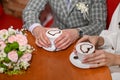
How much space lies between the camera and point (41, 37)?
159 cm

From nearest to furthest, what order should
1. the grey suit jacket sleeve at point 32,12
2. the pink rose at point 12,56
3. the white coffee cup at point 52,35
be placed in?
the pink rose at point 12,56 < the white coffee cup at point 52,35 < the grey suit jacket sleeve at point 32,12

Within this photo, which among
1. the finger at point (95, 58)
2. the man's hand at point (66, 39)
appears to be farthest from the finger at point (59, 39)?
the finger at point (95, 58)

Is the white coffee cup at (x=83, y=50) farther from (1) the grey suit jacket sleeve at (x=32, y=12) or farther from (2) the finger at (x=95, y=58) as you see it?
(1) the grey suit jacket sleeve at (x=32, y=12)

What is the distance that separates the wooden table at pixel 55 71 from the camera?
1.38 meters

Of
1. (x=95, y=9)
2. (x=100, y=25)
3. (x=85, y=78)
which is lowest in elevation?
(x=85, y=78)

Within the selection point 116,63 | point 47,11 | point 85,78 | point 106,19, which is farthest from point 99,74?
point 47,11

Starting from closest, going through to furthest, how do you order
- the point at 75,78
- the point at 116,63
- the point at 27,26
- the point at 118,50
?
the point at 75,78
the point at 116,63
the point at 118,50
the point at 27,26

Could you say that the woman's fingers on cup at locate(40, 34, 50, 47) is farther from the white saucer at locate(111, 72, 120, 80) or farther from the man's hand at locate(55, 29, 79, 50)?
the white saucer at locate(111, 72, 120, 80)

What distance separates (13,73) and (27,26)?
0.54 m

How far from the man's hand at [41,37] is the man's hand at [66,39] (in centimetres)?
6

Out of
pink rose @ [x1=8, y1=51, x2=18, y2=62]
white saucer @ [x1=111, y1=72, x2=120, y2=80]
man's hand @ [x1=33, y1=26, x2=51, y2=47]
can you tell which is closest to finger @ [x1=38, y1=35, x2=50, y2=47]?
man's hand @ [x1=33, y1=26, x2=51, y2=47]

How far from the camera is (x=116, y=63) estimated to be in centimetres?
154

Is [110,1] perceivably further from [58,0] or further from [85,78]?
[85,78]

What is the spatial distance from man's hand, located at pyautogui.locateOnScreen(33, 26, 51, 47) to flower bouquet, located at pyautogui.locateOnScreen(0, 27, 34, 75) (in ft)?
0.50
